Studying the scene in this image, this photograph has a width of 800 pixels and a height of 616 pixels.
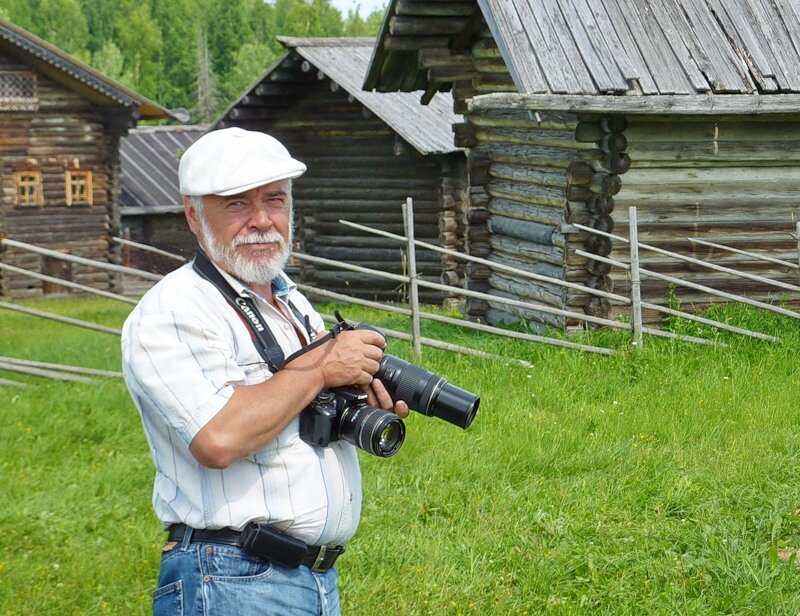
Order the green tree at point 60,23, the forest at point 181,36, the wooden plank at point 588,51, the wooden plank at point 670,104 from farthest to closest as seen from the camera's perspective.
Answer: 1. the green tree at point 60,23
2. the forest at point 181,36
3. the wooden plank at point 588,51
4. the wooden plank at point 670,104

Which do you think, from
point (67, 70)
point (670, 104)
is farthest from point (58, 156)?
point (670, 104)

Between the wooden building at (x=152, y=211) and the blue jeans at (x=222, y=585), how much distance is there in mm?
24410

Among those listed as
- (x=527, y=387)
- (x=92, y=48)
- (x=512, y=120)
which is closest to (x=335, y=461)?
(x=527, y=387)

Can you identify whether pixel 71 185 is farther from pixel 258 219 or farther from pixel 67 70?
pixel 258 219

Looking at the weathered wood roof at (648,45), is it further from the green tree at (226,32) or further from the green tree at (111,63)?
the green tree at (226,32)

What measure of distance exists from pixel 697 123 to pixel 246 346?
7.31m

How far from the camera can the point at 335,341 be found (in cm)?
256

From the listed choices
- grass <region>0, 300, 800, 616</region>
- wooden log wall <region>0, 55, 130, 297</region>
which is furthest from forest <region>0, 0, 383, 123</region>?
grass <region>0, 300, 800, 616</region>

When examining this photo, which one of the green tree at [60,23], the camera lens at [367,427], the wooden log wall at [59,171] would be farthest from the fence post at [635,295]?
the green tree at [60,23]

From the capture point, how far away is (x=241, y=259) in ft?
8.54

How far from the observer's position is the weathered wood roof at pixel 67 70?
2045cm

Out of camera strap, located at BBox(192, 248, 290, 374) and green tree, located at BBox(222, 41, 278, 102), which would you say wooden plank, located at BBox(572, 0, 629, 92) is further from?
green tree, located at BBox(222, 41, 278, 102)

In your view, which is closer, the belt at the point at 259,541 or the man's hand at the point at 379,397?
the belt at the point at 259,541

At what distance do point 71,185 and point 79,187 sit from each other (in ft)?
0.61
